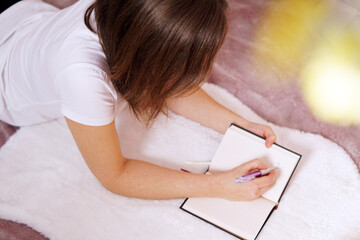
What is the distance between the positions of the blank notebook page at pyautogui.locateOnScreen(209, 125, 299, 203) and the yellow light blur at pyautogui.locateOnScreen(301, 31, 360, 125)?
0.31m

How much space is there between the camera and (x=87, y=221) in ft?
3.13

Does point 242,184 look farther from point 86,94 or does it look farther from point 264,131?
point 86,94

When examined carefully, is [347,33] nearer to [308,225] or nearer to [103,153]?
[308,225]

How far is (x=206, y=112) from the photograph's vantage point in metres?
1.11

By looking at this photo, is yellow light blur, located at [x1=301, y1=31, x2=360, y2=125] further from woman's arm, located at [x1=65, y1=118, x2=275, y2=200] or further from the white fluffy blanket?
woman's arm, located at [x1=65, y1=118, x2=275, y2=200]

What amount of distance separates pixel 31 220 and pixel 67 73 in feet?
1.45

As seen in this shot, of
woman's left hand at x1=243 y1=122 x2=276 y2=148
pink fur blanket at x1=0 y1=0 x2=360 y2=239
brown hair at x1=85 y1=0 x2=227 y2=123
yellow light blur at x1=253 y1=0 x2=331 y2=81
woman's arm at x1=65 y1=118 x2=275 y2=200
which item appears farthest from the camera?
yellow light blur at x1=253 y1=0 x2=331 y2=81

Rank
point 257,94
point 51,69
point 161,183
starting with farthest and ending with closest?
point 257,94
point 161,183
point 51,69

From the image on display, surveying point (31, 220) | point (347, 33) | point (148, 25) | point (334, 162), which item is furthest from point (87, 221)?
point (347, 33)

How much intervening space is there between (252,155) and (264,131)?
0.09m

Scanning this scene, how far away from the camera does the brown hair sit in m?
0.66

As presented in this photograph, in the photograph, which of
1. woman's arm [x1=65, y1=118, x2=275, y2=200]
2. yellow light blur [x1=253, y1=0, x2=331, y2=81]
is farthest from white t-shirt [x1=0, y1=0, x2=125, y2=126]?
yellow light blur [x1=253, y1=0, x2=331, y2=81]

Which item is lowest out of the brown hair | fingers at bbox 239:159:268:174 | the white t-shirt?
fingers at bbox 239:159:268:174

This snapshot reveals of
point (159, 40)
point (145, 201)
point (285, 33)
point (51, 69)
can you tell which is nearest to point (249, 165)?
point (145, 201)
